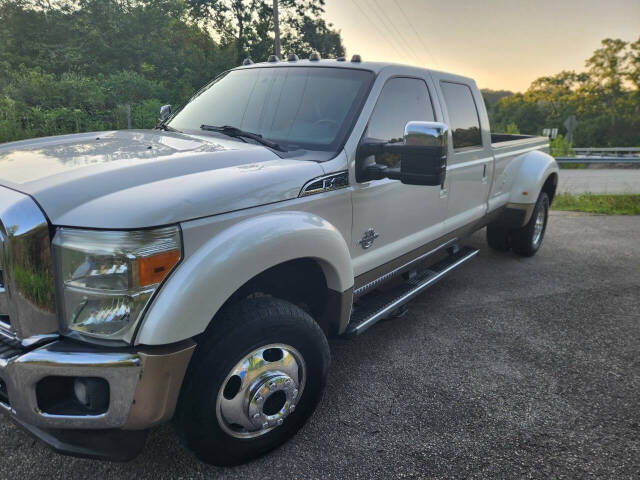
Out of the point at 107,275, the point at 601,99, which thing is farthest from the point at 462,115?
the point at 601,99

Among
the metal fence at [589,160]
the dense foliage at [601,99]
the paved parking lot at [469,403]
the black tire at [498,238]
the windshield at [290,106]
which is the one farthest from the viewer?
the dense foliage at [601,99]

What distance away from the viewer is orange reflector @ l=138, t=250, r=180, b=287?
1.62 meters

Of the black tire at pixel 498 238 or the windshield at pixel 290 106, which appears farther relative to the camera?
the black tire at pixel 498 238

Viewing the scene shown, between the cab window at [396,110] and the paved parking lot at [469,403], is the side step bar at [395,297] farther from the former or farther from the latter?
the cab window at [396,110]

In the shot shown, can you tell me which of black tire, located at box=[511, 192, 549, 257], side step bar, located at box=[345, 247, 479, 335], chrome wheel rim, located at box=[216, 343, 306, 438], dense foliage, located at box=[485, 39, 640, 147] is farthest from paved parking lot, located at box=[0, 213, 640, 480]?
dense foliage, located at box=[485, 39, 640, 147]

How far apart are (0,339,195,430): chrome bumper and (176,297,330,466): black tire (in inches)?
5.5

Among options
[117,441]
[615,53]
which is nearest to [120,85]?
[117,441]

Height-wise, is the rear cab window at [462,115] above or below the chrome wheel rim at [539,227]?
above

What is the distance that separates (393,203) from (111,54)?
2410 centimetres

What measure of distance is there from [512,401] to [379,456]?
96 cm

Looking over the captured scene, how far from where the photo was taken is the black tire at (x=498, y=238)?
5531 millimetres

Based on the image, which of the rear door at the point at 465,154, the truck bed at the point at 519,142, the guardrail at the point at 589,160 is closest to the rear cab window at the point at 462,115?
the rear door at the point at 465,154

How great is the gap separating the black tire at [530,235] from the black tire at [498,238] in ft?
0.33

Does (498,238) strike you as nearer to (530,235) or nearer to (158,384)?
(530,235)
